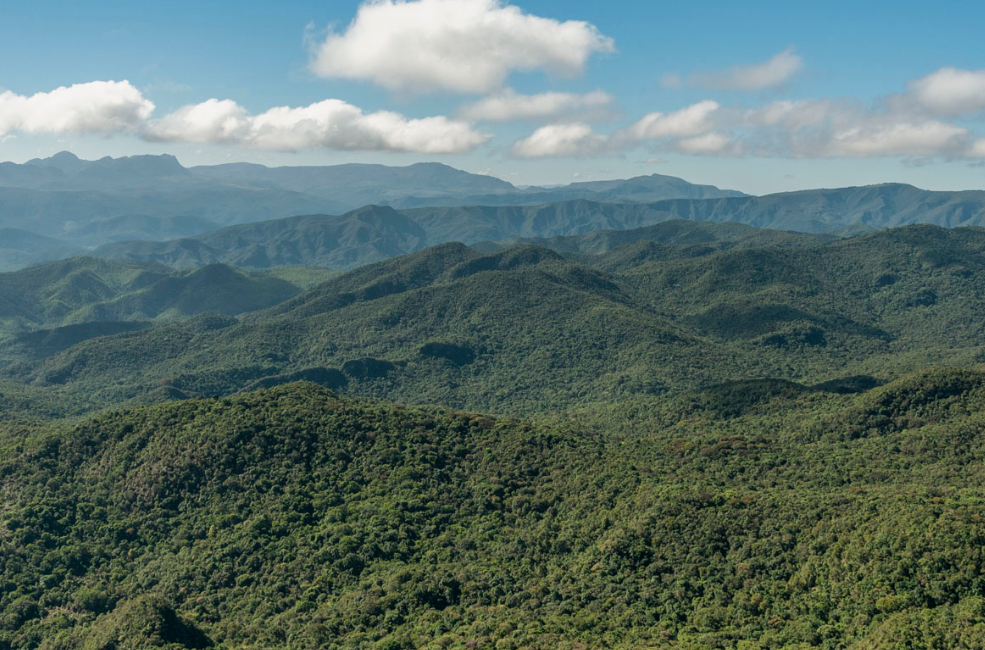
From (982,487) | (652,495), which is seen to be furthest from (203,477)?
(982,487)

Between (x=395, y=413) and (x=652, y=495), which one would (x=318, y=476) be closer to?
(x=395, y=413)

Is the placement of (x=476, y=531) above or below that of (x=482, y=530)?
below

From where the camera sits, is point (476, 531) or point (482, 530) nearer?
point (482, 530)

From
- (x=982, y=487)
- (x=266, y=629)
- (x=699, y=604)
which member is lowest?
(x=266, y=629)

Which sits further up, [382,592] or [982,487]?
[982,487]

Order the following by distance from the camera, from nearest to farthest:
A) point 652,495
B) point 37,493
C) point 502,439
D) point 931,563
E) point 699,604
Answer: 1. point 931,563
2. point 699,604
3. point 652,495
4. point 37,493
5. point 502,439

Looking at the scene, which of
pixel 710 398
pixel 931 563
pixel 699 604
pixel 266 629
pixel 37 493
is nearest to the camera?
pixel 931 563

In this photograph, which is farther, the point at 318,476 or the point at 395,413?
the point at 395,413
